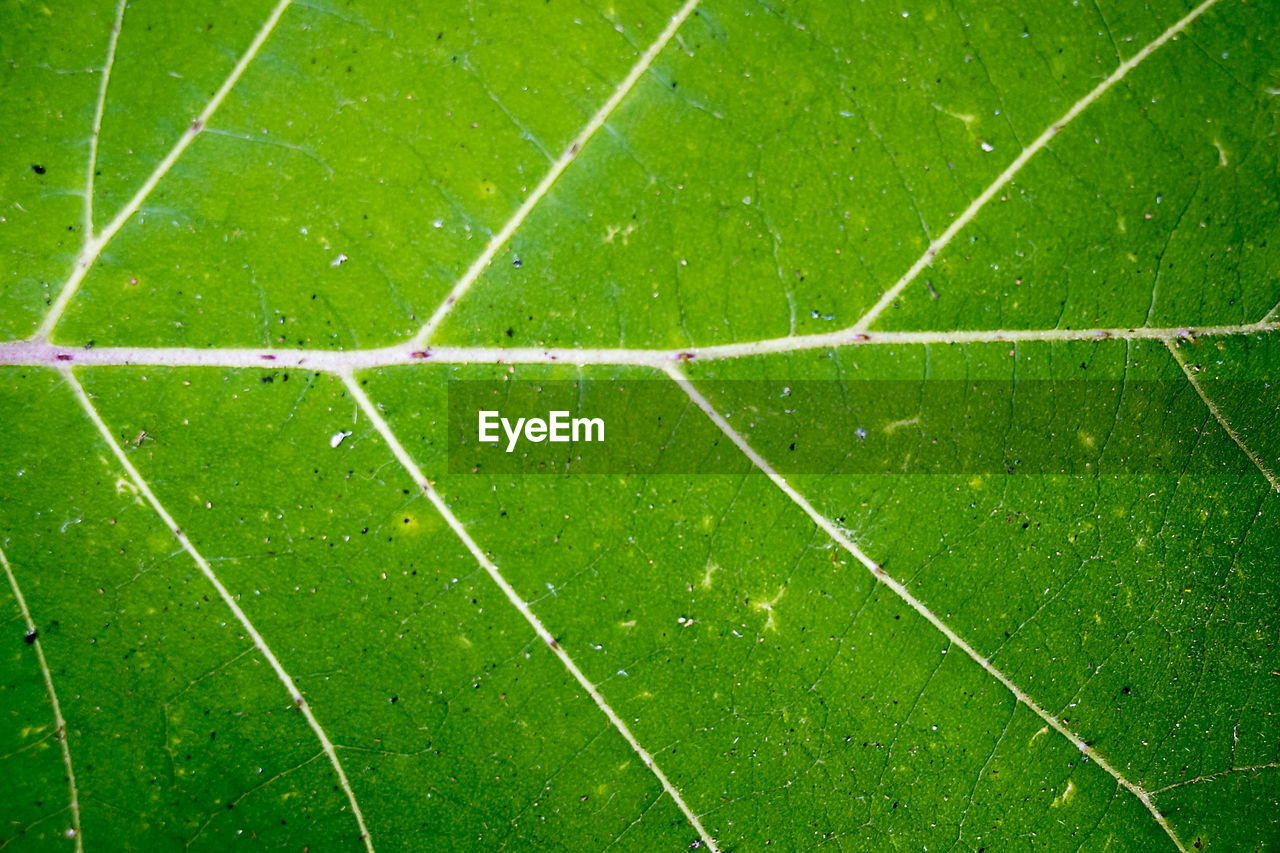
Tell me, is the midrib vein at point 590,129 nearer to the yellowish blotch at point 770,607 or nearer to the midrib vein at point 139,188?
the midrib vein at point 139,188

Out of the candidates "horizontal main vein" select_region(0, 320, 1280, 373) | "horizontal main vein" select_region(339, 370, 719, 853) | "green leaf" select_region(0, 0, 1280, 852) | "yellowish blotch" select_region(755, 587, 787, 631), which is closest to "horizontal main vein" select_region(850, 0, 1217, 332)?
"green leaf" select_region(0, 0, 1280, 852)

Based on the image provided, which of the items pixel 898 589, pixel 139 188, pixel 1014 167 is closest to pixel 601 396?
pixel 898 589

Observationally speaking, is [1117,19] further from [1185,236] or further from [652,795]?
[652,795]

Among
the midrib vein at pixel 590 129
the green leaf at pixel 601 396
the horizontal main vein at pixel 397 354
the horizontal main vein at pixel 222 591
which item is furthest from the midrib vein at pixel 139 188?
the midrib vein at pixel 590 129

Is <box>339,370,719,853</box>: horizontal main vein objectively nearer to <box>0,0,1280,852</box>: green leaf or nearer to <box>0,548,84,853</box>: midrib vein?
<box>0,0,1280,852</box>: green leaf

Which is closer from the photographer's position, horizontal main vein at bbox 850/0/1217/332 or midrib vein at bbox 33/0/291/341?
midrib vein at bbox 33/0/291/341

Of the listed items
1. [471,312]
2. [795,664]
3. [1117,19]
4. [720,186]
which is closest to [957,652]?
[795,664]

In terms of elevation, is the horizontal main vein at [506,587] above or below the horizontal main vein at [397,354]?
below
